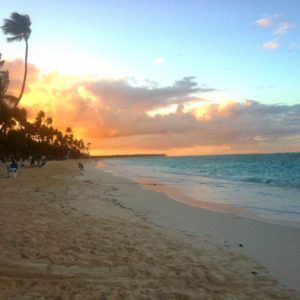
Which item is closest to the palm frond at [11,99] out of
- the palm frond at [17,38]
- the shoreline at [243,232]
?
the palm frond at [17,38]

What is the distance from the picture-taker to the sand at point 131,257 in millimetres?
5363

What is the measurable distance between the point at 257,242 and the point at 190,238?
5.61ft

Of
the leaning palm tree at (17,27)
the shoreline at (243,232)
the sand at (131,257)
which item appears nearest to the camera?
the sand at (131,257)

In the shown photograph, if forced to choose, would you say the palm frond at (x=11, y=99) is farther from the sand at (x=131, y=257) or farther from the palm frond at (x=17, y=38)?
the sand at (x=131, y=257)

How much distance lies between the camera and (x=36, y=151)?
63.5 metres

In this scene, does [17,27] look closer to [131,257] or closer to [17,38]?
[17,38]

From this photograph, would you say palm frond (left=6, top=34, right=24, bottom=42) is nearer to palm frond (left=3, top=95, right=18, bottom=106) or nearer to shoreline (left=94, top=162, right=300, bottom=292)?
palm frond (left=3, top=95, right=18, bottom=106)

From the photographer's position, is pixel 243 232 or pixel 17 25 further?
pixel 17 25

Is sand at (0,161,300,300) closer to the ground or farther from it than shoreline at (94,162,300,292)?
farther from it

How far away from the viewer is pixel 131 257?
686 cm

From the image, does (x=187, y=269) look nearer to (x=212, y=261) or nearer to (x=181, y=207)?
(x=212, y=261)

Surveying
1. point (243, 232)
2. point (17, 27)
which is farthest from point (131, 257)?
point (17, 27)

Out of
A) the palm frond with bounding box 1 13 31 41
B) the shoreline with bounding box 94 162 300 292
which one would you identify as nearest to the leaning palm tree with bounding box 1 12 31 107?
the palm frond with bounding box 1 13 31 41

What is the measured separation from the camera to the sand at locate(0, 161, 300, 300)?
5.36m
